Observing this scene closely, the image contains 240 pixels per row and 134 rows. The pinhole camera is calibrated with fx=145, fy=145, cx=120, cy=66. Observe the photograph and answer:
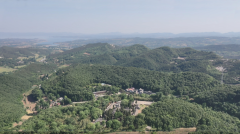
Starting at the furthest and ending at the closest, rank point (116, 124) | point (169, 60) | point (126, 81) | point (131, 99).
Result: 1. point (169, 60)
2. point (126, 81)
3. point (131, 99)
4. point (116, 124)

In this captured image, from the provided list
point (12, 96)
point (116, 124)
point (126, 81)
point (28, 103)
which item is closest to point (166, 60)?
point (126, 81)

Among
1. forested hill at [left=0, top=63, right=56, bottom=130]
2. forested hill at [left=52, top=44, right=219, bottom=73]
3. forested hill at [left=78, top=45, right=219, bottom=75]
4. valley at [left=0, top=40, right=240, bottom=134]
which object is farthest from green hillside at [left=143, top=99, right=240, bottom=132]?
forested hill at [left=52, top=44, right=219, bottom=73]

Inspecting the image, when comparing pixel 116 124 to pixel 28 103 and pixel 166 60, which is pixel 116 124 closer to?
pixel 28 103

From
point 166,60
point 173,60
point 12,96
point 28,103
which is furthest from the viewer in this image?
point 173,60

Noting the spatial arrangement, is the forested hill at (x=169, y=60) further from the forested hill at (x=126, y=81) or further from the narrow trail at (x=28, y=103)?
the narrow trail at (x=28, y=103)

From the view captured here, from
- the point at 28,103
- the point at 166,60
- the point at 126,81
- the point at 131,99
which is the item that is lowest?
the point at 28,103

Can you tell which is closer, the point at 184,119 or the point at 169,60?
the point at 184,119

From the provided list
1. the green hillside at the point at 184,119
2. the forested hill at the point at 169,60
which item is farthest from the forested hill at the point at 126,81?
the forested hill at the point at 169,60

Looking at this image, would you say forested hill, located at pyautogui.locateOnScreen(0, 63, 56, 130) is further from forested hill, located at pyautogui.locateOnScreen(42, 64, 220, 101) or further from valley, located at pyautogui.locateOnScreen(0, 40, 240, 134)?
forested hill, located at pyautogui.locateOnScreen(42, 64, 220, 101)

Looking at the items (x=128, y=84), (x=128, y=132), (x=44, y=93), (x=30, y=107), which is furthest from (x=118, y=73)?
(x=128, y=132)

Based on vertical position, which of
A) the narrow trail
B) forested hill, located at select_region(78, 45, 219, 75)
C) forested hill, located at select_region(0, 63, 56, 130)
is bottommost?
the narrow trail
